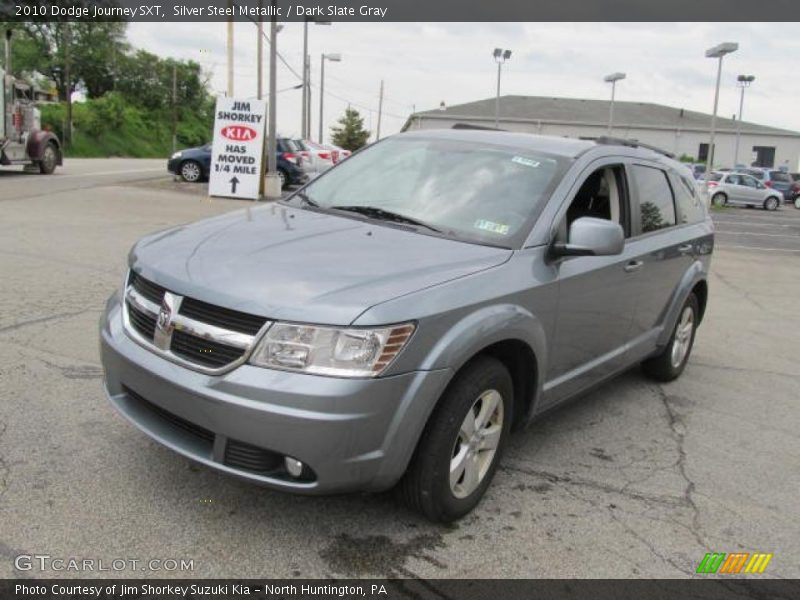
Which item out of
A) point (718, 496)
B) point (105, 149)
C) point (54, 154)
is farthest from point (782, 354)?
point (105, 149)

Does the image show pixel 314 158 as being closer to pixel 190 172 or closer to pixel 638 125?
pixel 190 172

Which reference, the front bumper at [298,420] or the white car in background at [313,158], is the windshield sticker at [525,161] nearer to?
the front bumper at [298,420]

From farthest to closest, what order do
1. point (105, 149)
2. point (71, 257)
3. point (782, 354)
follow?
1. point (105, 149)
2. point (71, 257)
3. point (782, 354)

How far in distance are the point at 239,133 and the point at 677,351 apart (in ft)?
45.9

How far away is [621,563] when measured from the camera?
313 centimetres

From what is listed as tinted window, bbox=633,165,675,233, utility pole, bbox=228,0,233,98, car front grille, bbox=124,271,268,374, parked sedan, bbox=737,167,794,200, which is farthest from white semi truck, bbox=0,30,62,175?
parked sedan, bbox=737,167,794,200

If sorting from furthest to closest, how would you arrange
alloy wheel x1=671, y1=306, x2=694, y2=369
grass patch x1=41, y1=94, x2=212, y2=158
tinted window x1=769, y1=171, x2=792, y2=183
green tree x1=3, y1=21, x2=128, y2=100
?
1. green tree x1=3, y1=21, x2=128, y2=100
2. grass patch x1=41, y1=94, x2=212, y2=158
3. tinted window x1=769, y1=171, x2=792, y2=183
4. alloy wheel x1=671, y1=306, x2=694, y2=369

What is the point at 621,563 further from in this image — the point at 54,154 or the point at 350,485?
the point at 54,154

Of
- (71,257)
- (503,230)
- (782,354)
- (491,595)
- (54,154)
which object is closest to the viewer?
(491,595)

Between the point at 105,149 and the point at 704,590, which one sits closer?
the point at 704,590

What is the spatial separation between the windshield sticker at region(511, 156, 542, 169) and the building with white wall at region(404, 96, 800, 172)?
50.1 m

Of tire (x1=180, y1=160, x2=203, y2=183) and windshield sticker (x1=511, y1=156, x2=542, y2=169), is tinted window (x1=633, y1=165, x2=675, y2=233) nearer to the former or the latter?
windshield sticker (x1=511, y1=156, x2=542, y2=169)

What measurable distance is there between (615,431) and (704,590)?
1.67 meters

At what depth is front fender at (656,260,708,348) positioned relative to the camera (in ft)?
17.1
